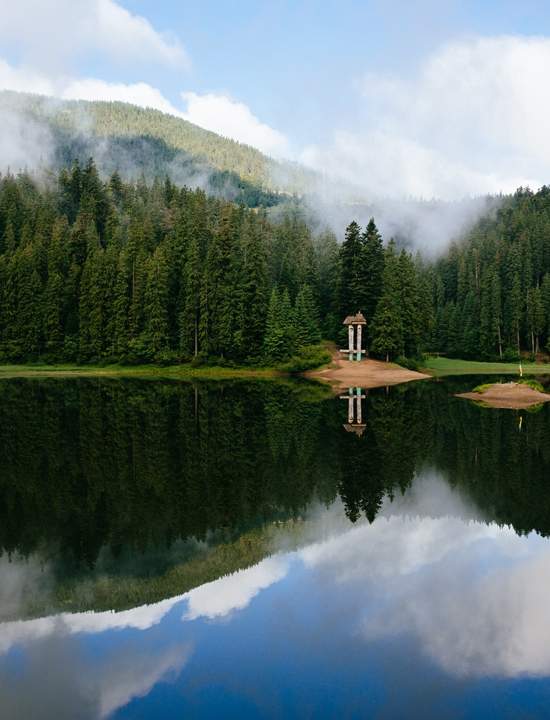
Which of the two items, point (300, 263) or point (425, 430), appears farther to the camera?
point (300, 263)

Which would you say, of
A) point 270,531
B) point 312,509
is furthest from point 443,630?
point 312,509

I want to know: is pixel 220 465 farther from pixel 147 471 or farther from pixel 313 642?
pixel 313 642

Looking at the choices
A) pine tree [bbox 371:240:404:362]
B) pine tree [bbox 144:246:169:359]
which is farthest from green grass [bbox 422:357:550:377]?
pine tree [bbox 144:246:169:359]

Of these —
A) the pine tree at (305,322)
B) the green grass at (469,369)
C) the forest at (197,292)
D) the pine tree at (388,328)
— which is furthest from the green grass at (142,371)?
the green grass at (469,369)

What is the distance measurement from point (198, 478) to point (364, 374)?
46.3 m

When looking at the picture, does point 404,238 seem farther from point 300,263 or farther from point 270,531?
point 270,531

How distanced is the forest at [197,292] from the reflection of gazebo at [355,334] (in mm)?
2045

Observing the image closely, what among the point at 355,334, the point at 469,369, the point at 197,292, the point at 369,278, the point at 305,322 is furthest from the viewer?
the point at 469,369

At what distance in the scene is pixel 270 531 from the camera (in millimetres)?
15938

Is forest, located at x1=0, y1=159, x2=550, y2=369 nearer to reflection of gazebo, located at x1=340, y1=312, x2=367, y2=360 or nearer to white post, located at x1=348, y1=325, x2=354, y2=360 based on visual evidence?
reflection of gazebo, located at x1=340, y1=312, x2=367, y2=360

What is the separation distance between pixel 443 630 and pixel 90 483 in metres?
12.7

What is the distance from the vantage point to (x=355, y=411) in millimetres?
39188

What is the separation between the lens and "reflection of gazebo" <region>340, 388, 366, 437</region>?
3188 cm

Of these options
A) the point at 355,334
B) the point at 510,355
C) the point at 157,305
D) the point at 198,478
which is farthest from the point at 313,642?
the point at 510,355
